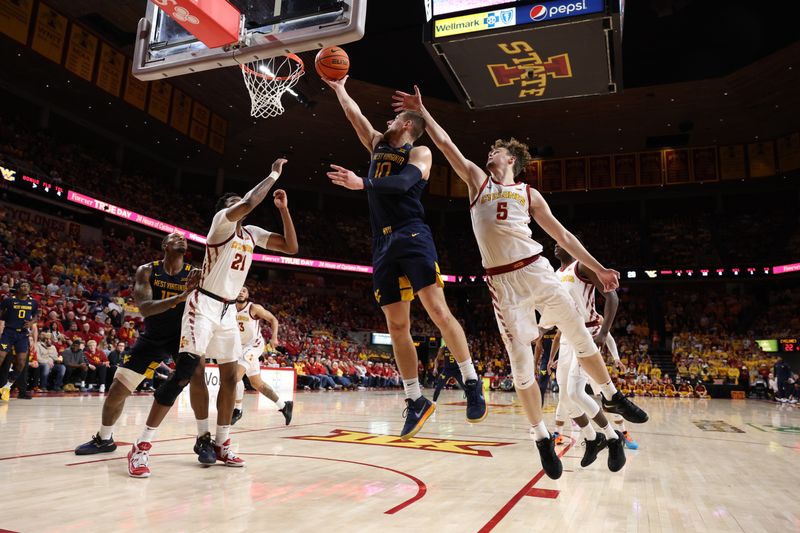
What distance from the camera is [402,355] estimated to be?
425 cm

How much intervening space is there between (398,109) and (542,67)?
589 centimetres

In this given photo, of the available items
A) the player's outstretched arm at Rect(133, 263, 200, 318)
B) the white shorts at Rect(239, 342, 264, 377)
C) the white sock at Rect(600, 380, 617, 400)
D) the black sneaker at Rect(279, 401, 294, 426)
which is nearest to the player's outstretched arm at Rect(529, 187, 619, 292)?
the white sock at Rect(600, 380, 617, 400)

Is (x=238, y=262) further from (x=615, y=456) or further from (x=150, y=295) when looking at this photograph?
(x=615, y=456)

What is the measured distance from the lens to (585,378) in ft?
18.3

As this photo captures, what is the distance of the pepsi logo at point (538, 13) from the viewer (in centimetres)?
772

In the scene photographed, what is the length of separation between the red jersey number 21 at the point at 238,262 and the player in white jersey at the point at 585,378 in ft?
9.14

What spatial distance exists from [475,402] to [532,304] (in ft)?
2.66

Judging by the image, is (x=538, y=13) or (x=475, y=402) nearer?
(x=475, y=402)

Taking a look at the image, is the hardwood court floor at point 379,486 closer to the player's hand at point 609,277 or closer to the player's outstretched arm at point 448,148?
the player's hand at point 609,277

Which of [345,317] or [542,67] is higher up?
[542,67]

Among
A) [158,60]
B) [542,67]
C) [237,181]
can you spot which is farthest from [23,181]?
[542,67]

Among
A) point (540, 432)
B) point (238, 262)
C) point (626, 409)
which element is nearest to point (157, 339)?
point (238, 262)

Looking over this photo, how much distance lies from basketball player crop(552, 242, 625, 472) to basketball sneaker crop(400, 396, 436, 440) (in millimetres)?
1354

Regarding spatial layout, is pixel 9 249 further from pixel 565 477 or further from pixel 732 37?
pixel 732 37
